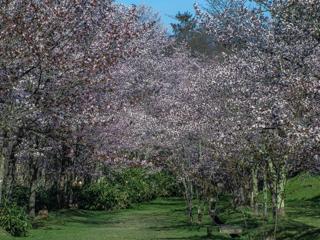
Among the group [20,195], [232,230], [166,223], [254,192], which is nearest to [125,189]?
[20,195]

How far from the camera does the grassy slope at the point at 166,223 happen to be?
1745cm

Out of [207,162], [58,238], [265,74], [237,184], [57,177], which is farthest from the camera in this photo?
[57,177]

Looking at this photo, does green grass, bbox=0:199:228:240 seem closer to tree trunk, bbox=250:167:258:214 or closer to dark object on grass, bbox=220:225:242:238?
dark object on grass, bbox=220:225:242:238

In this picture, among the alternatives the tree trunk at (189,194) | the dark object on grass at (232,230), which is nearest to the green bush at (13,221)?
the tree trunk at (189,194)

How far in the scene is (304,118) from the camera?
38.5 feet

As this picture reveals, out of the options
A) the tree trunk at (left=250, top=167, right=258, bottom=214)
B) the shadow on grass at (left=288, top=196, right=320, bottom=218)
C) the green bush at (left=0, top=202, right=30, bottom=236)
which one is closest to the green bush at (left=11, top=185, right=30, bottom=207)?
the green bush at (left=0, top=202, right=30, bottom=236)

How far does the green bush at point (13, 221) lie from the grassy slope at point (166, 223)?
0.48m

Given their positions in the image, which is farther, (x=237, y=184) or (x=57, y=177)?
(x=57, y=177)

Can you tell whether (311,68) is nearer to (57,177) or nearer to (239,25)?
(239,25)

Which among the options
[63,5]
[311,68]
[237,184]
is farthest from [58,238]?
[311,68]

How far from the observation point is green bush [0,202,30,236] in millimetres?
20109

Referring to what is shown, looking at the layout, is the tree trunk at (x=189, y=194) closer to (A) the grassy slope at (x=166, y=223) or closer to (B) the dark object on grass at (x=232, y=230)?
(A) the grassy slope at (x=166, y=223)

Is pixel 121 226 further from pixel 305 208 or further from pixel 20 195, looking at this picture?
pixel 305 208

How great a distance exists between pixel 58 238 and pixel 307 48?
30.8 ft
